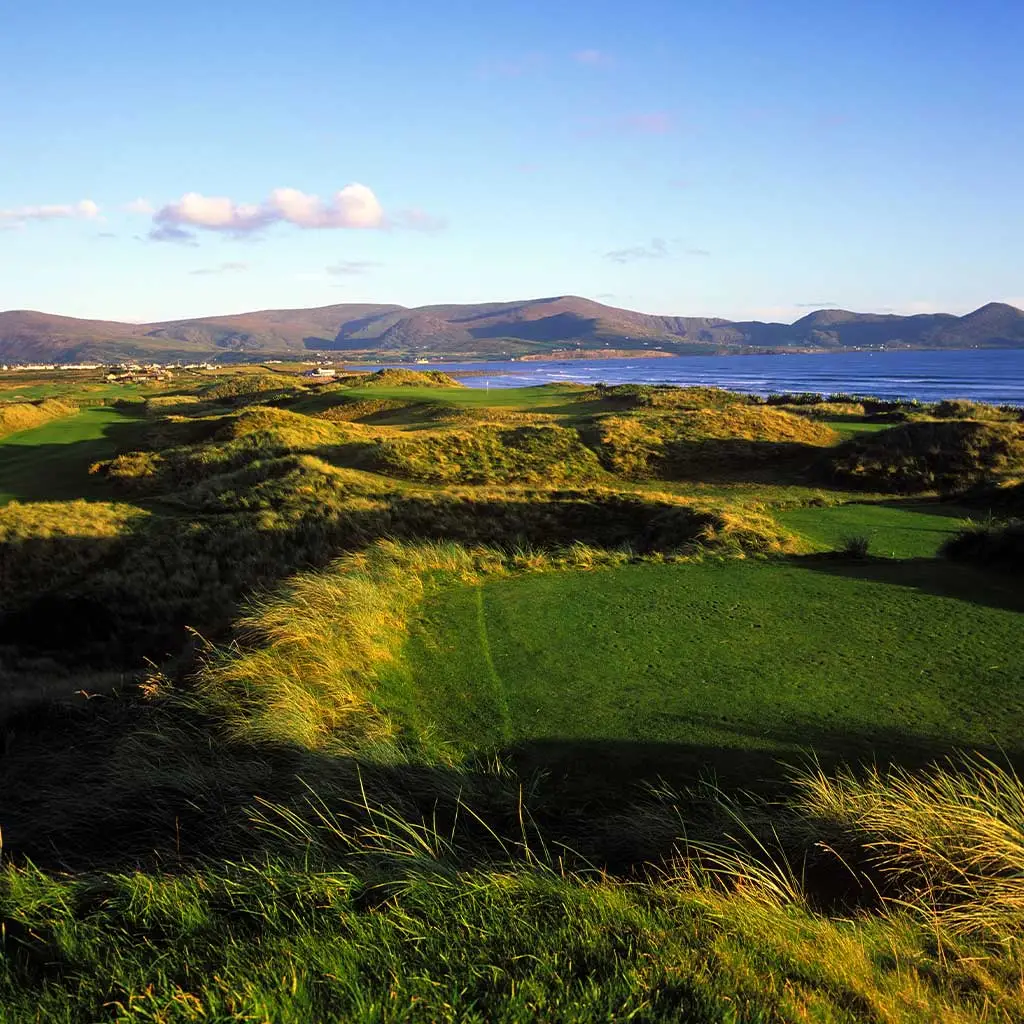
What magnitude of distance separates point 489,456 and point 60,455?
20.0 m

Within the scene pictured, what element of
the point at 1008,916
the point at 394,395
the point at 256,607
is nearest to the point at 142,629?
the point at 256,607

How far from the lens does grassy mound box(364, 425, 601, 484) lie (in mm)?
28578

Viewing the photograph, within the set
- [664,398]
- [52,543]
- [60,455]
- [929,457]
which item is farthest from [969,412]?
[60,455]

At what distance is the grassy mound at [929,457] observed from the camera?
85.7 ft

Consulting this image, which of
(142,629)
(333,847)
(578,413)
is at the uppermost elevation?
(578,413)

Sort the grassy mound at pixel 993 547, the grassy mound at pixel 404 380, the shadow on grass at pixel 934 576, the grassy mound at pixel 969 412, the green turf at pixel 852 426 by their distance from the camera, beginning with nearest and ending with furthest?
the shadow on grass at pixel 934 576 → the grassy mound at pixel 993 547 → the green turf at pixel 852 426 → the grassy mound at pixel 969 412 → the grassy mound at pixel 404 380

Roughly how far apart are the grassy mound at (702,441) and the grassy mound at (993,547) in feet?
56.5

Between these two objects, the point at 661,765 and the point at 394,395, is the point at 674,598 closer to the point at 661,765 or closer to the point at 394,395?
the point at 661,765

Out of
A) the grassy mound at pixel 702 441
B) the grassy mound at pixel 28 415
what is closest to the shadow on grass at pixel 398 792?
the grassy mound at pixel 702 441

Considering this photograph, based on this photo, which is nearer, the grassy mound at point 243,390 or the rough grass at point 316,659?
the rough grass at point 316,659

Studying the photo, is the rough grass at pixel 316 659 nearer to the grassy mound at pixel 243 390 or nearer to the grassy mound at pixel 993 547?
the grassy mound at pixel 993 547

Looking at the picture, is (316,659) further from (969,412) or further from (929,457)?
(969,412)

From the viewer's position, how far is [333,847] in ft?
14.6

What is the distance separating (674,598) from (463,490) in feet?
45.5
